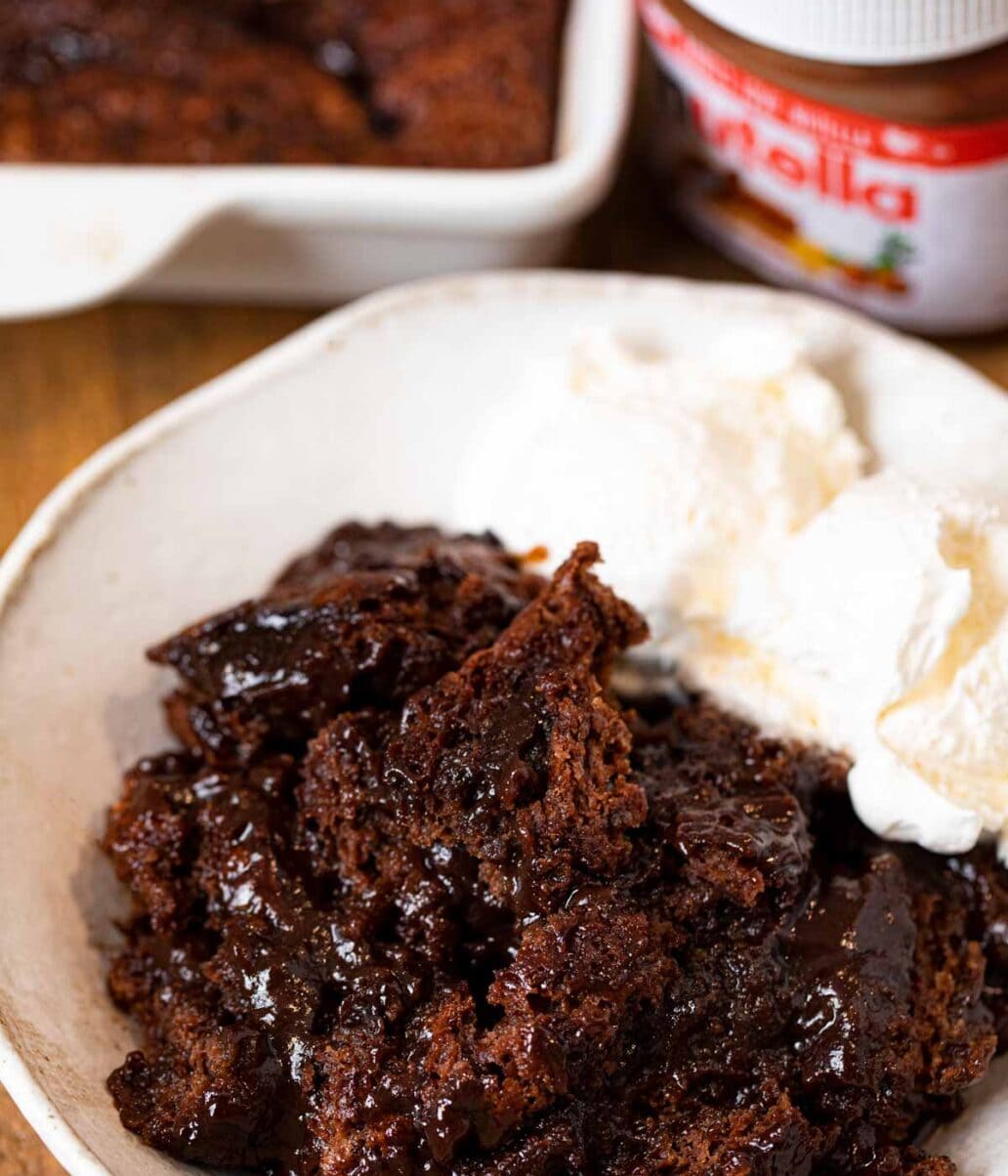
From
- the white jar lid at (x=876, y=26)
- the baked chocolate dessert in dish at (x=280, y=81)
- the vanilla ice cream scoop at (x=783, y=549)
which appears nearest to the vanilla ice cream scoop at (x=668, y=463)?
the vanilla ice cream scoop at (x=783, y=549)

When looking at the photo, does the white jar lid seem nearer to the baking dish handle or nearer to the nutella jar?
the nutella jar

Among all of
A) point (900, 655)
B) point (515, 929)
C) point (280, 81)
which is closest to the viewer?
point (515, 929)

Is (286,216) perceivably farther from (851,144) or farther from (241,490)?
(851,144)

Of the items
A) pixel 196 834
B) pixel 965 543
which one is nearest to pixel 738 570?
pixel 965 543

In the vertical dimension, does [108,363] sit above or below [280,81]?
below

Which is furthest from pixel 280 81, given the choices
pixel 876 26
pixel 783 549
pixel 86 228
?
pixel 783 549

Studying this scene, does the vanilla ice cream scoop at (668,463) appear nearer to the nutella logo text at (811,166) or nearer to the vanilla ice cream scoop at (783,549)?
the vanilla ice cream scoop at (783,549)

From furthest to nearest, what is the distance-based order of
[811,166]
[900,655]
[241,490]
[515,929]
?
1. [811,166]
2. [241,490]
3. [900,655]
4. [515,929]
